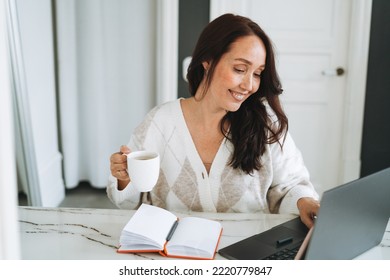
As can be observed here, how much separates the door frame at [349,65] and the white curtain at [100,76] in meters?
0.15

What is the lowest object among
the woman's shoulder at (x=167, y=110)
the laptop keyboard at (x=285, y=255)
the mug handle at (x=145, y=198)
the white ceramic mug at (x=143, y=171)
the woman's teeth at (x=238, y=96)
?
the mug handle at (x=145, y=198)

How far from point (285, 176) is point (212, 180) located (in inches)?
8.9

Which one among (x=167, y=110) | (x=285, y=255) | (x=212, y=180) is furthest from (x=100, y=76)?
(x=285, y=255)

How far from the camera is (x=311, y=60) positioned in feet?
9.41

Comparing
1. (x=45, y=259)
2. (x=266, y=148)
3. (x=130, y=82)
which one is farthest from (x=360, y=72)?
(x=45, y=259)

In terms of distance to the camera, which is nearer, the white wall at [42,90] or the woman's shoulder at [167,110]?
the woman's shoulder at [167,110]

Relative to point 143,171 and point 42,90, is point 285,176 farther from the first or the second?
point 42,90

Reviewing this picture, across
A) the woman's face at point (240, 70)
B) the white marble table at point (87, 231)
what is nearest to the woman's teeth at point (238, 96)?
the woman's face at point (240, 70)

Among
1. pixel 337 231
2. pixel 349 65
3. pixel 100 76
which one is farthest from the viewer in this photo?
pixel 100 76

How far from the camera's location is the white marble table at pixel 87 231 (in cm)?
102

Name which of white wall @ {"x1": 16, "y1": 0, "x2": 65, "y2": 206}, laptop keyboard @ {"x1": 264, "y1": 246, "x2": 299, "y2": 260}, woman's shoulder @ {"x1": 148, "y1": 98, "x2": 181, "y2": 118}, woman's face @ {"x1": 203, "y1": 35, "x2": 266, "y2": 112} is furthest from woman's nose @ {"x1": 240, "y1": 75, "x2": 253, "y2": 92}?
white wall @ {"x1": 16, "y1": 0, "x2": 65, "y2": 206}

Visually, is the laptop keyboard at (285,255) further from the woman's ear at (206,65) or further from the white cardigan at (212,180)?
the woman's ear at (206,65)

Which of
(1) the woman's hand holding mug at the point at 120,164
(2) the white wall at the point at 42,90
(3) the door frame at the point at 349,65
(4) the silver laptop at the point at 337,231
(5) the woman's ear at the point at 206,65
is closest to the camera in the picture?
(4) the silver laptop at the point at 337,231

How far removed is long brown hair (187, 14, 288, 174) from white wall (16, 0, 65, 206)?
1.36m
